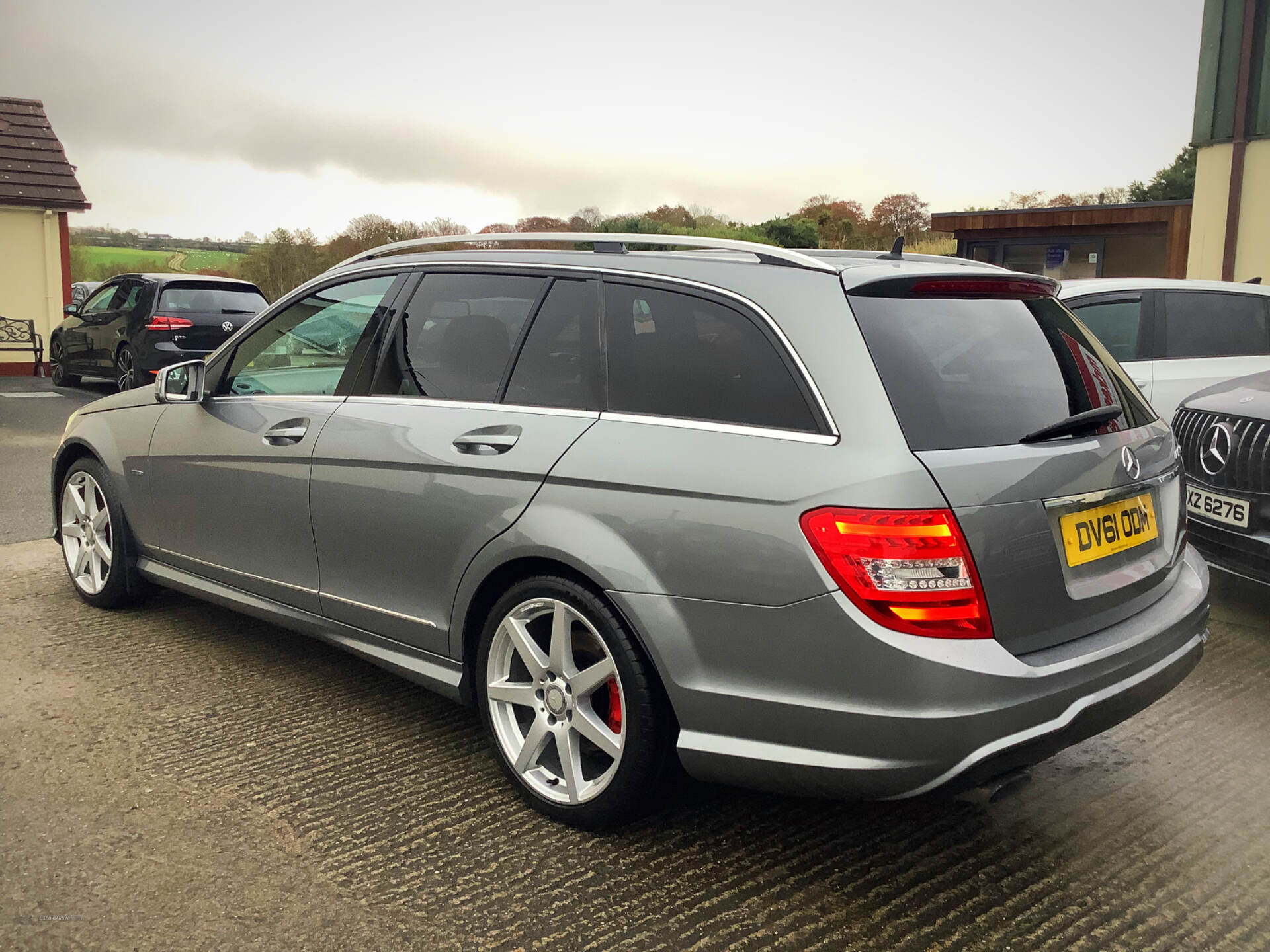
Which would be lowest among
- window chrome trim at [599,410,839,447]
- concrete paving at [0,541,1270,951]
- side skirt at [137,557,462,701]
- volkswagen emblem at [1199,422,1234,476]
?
concrete paving at [0,541,1270,951]

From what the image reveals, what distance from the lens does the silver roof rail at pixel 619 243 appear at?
9.20 ft

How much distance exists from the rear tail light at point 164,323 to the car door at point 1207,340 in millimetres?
11814

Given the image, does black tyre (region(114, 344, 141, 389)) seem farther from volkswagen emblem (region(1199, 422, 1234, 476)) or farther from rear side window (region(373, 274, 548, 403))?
volkswagen emblem (region(1199, 422, 1234, 476))

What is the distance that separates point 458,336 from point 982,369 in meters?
1.63

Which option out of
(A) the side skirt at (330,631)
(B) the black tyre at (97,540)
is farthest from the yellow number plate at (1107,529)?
(B) the black tyre at (97,540)

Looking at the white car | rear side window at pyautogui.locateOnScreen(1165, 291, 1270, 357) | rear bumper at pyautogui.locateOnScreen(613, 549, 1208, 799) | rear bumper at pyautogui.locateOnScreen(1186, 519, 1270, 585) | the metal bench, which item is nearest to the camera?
rear bumper at pyautogui.locateOnScreen(613, 549, 1208, 799)

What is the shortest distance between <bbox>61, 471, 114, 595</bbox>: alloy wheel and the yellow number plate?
4.04 m

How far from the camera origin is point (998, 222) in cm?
2178

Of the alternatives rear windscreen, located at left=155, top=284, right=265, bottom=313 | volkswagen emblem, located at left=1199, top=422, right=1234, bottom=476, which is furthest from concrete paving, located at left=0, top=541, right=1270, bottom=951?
rear windscreen, located at left=155, top=284, right=265, bottom=313

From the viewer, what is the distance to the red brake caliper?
9.30ft

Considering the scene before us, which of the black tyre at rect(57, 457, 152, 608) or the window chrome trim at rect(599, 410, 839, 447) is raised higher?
the window chrome trim at rect(599, 410, 839, 447)

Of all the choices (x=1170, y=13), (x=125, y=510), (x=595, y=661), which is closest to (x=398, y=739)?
(x=595, y=661)

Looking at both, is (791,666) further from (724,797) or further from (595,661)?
(724,797)

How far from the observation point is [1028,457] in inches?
101
